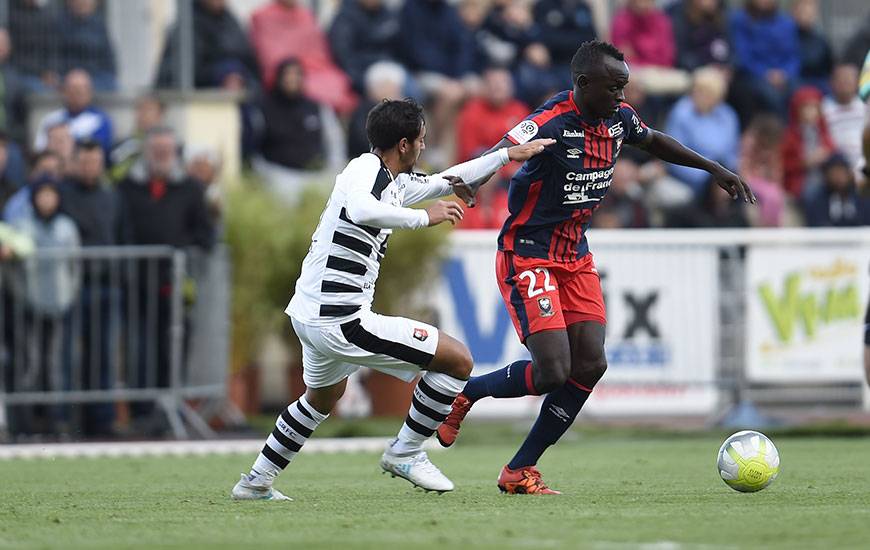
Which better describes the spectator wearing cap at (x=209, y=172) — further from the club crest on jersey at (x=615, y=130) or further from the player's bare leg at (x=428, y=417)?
the player's bare leg at (x=428, y=417)

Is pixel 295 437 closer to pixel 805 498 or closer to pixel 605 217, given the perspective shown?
pixel 805 498

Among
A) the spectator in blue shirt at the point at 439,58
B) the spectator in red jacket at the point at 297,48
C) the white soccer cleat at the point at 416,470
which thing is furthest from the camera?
the spectator in blue shirt at the point at 439,58

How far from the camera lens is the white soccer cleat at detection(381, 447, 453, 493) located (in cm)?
869

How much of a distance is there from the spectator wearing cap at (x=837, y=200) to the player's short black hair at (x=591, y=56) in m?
10.1

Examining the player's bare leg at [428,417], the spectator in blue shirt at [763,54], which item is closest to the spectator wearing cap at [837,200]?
the spectator in blue shirt at [763,54]

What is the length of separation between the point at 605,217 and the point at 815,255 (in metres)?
2.36

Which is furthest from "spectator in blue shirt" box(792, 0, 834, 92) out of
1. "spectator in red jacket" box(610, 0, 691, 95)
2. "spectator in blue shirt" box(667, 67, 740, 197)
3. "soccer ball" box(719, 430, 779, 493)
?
"soccer ball" box(719, 430, 779, 493)

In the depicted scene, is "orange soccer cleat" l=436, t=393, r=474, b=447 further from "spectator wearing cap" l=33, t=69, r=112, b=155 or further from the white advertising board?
"spectator wearing cap" l=33, t=69, r=112, b=155

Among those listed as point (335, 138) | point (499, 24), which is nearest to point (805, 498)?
point (335, 138)

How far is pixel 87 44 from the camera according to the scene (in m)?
17.2

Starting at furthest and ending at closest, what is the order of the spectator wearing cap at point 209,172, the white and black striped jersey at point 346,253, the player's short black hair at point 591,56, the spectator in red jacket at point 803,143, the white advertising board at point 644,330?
the spectator in red jacket at point 803,143 < the white advertising board at point 644,330 < the spectator wearing cap at point 209,172 < the player's short black hair at point 591,56 < the white and black striped jersey at point 346,253

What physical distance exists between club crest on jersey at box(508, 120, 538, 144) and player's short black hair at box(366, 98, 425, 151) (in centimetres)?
61

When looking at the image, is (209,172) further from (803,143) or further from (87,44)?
(803,143)

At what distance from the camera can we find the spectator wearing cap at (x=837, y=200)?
18.5 m
